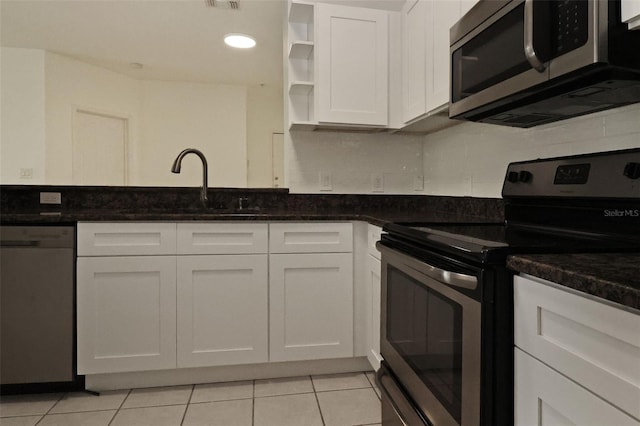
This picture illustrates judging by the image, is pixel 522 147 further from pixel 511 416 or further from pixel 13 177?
pixel 13 177

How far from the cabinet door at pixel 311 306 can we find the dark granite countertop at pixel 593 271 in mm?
1321

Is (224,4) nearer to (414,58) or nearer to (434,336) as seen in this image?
(414,58)

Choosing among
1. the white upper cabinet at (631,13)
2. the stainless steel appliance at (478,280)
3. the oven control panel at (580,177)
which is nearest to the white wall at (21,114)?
the stainless steel appliance at (478,280)

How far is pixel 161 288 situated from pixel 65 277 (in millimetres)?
452

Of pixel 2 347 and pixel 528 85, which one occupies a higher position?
pixel 528 85

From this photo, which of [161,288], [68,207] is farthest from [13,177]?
[161,288]

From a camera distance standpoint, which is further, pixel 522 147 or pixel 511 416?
Result: pixel 522 147

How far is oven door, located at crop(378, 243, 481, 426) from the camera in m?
0.86

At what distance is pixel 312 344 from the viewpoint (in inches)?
80.7

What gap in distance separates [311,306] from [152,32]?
9.12 feet

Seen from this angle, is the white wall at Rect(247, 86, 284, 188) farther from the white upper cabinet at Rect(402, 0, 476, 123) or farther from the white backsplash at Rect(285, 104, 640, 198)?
the white upper cabinet at Rect(402, 0, 476, 123)

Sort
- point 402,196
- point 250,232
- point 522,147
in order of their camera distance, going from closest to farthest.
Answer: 1. point 522,147
2. point 250,232
3. point 402,196

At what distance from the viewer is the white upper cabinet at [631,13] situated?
0.82 m

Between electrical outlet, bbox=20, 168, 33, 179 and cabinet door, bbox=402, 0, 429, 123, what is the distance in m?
3.76
